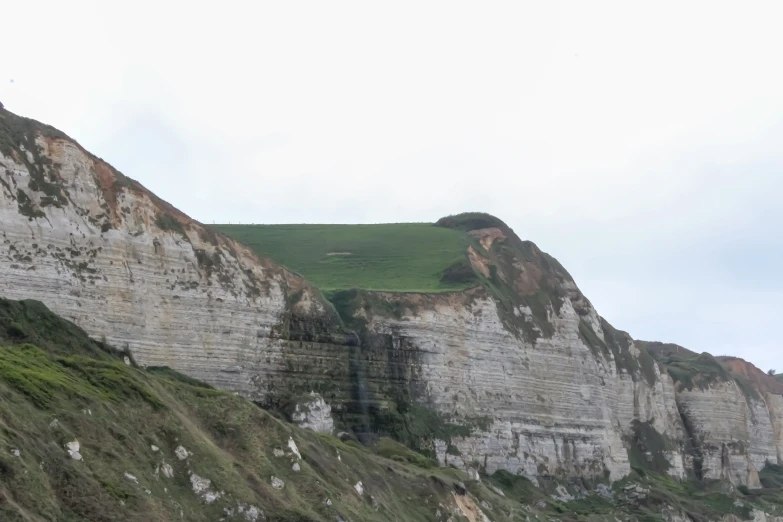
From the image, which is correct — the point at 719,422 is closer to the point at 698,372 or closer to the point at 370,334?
the point at 698,372

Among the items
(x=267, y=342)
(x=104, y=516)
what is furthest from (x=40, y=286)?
(x=104, y=516)

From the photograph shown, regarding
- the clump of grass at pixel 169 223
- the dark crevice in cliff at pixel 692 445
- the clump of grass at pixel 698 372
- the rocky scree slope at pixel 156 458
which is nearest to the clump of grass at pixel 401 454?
the rocky scree slope at pixel 156 458

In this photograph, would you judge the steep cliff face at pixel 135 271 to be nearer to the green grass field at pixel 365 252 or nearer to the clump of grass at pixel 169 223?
the clump of grass at pixel 169 223

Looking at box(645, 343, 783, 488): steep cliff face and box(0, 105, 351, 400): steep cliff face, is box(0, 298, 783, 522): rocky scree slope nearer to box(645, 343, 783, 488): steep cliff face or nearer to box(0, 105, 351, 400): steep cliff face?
box(0, 105, 351, 400): steep cliff face

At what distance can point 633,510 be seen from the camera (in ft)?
215

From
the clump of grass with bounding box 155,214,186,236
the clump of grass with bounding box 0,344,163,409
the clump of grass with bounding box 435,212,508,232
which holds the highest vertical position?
the clump of grass with bounding box 435,212,508,232

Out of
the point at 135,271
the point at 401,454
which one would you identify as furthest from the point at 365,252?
the point at 135,271

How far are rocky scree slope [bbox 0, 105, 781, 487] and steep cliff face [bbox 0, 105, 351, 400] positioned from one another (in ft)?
0.25

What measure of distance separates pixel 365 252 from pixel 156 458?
5316 centimetres

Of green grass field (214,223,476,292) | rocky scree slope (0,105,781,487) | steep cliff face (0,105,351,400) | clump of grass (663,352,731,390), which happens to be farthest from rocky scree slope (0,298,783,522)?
clump of grass (663,352,731,390)

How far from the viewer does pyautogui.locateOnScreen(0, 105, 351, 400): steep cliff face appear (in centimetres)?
4359

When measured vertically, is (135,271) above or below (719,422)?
above

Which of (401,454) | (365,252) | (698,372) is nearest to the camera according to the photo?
(401,454)

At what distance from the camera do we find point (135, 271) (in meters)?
47.3
